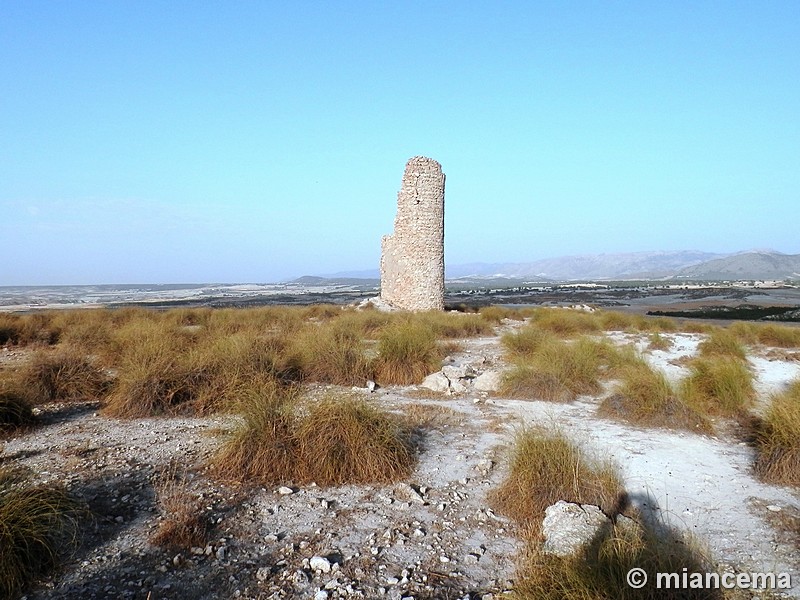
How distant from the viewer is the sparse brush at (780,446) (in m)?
4.60

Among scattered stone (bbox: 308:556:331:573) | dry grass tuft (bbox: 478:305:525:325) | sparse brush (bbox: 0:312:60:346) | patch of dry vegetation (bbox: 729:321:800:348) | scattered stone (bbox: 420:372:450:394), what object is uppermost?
sparse brush (bbox: 0:312:60:346)

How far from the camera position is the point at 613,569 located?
274cm

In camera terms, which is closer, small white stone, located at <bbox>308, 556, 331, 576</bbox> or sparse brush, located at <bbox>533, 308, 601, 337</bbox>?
small white stone, located at <bbox>308, 556, 331, 576</bbox>

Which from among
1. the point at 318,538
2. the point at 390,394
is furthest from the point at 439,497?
A: the point at 390,394

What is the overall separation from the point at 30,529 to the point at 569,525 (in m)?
3.50

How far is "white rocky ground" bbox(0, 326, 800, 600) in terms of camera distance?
3096 mm

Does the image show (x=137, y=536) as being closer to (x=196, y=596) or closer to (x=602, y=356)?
(x=196, y=596)

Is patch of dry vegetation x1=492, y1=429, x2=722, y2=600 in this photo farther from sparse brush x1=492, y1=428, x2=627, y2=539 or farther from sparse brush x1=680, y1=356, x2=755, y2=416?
sparse brush x1=680, y1=356, x2=755, y2=416

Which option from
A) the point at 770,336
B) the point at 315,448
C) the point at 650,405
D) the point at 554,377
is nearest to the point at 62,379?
the point at 315,448

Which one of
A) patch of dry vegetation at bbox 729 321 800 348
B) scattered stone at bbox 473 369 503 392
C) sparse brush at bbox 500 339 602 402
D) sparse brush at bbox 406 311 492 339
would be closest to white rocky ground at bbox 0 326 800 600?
sparse brush at bbox 500 339 602 402

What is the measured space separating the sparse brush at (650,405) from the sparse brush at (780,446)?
935 millimetres

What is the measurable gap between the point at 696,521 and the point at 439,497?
80.2 inches

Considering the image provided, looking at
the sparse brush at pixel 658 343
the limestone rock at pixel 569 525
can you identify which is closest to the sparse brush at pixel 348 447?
the limestone rock at pixel 569 525

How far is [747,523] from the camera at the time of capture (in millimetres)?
3867
